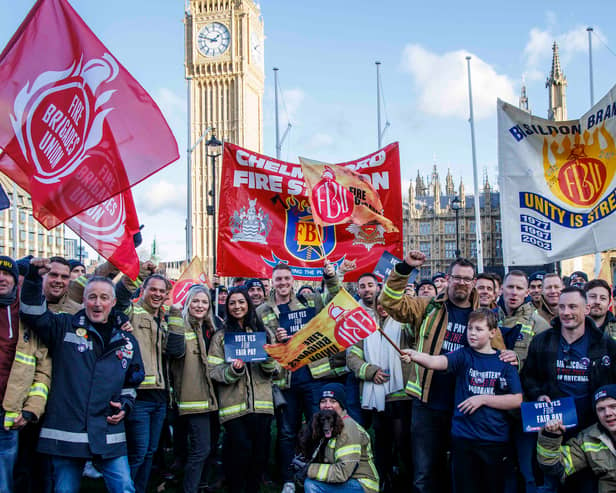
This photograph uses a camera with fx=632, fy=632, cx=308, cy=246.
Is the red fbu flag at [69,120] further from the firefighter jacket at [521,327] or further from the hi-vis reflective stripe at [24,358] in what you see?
the firefighter jacket at [521,327]

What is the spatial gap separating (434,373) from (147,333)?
7.89 feet

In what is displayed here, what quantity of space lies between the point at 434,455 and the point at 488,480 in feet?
1.92

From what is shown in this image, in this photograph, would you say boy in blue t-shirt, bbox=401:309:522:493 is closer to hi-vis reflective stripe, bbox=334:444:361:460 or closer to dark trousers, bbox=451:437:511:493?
dark trousers, bbox=451:437:511:493

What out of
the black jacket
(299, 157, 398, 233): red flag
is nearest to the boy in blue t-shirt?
the black jacket

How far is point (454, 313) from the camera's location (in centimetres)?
495

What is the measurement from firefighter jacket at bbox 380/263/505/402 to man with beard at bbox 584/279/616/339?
3.14ft

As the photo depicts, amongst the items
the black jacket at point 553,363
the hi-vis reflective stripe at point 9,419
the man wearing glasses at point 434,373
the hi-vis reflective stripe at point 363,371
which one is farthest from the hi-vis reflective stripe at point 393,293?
the hi-vis reflective stripe at point 9,419

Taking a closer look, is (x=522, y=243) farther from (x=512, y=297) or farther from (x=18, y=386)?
(x=18, y=386)

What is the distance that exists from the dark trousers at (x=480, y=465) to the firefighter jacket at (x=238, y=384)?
1.73 meters

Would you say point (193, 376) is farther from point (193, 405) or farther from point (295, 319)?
point (295, 319)

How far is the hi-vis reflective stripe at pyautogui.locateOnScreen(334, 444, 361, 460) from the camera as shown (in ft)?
15.8

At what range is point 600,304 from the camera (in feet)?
16.8

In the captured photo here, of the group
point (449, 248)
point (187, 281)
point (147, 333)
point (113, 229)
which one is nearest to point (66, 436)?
point (147, 333)

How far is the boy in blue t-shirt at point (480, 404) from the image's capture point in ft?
14.3
